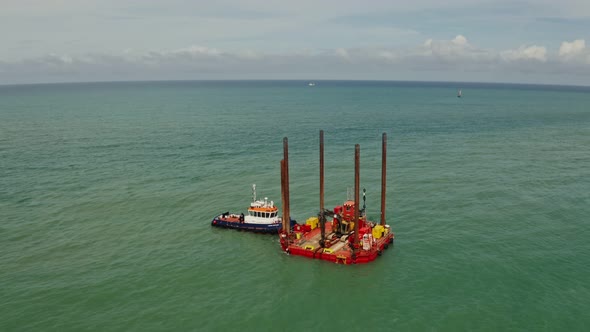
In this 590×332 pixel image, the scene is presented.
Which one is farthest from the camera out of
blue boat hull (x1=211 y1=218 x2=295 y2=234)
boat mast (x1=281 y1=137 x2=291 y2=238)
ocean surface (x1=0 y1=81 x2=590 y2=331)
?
blue boat hull (x1=211 y1=218 x2=295 y2=234)

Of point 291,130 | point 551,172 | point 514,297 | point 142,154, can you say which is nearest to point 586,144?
point 551,172

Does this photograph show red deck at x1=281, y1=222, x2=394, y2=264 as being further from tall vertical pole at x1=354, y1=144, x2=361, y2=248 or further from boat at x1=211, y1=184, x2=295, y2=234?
boat at x1=211, y1=184, x2=295, y2=234

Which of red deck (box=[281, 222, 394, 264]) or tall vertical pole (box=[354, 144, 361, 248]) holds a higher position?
tall vertical pole (box=[354, 144, 361, 248])

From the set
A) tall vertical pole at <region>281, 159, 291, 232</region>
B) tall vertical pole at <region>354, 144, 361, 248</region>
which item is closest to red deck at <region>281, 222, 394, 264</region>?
tall vertical pole at <region>281, 159, 291, 232</region>

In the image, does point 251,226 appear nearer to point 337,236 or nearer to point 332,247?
point 337,236

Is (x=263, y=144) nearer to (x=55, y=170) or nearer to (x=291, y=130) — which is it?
(x=291, y=130)

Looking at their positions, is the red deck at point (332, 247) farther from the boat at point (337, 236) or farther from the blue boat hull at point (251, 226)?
the blue boat hull at point (251, 226)

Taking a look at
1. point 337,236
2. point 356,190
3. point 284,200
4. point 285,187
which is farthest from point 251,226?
point 356,190
